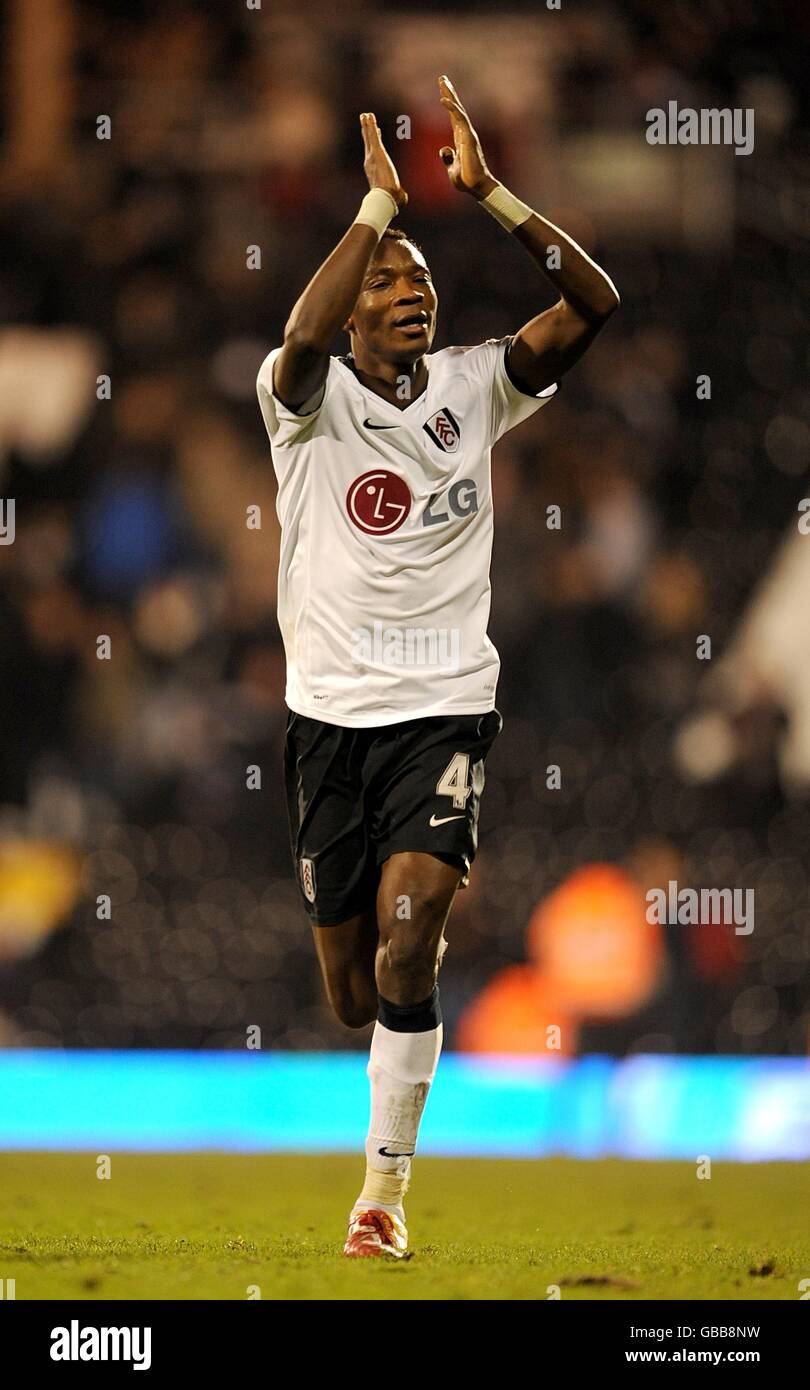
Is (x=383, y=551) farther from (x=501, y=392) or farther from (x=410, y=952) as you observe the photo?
(x=410, y=952)

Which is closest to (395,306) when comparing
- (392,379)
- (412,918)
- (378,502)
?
(392,379)

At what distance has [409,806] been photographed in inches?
158

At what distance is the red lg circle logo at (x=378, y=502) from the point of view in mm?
4160

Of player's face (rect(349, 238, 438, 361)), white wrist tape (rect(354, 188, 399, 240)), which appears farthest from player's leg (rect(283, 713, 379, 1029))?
white wrist tape (rect(354, 188, 399, 240))

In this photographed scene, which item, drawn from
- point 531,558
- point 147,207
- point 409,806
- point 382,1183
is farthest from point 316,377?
point 147,207

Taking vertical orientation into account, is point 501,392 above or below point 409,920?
above

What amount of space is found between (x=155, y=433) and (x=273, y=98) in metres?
1.57

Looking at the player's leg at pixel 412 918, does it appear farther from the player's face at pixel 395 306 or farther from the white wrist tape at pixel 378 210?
the white wrist tape at pixel 378 210

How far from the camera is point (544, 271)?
4.19 m

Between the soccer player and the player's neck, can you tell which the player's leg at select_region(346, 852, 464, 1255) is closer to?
the soccer player

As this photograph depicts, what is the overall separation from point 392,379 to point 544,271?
46 centimetres

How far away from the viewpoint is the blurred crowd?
696cm

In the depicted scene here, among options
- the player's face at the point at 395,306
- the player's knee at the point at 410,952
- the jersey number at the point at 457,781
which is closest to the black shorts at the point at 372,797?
the jersey number at the point at 457,781

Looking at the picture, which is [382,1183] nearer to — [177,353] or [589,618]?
[589,618]
